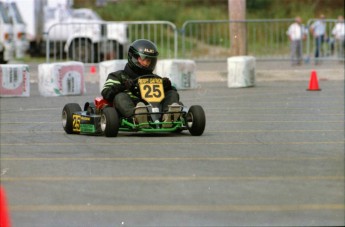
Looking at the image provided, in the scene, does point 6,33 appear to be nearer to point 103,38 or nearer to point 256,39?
point 103,38

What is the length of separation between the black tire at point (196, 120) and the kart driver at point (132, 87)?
18cm

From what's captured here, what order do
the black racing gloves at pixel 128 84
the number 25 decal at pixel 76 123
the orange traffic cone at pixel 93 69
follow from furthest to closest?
1. the orange traffic cone at pixel 93 69
2. the number 25 decal at pixel 76 123
3. the black racing gloves at pixel 128 84

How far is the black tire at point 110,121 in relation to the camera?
14.4 meters

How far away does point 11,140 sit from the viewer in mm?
14859

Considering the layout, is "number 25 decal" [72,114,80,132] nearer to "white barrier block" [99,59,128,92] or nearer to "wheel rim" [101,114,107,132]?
"wheel rim" [101,114,107,132]

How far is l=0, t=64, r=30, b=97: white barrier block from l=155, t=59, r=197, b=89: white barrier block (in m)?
3.15

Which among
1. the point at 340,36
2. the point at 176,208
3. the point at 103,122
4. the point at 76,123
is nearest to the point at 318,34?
the point at 340,36

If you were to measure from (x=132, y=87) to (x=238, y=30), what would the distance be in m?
16.4

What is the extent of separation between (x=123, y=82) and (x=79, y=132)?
96 cm

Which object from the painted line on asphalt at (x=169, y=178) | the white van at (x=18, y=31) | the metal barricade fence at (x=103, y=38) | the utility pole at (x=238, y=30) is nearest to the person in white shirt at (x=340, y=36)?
the utility pole at (x=238, y=30)

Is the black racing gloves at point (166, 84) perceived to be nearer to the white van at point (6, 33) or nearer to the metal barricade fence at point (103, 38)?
the metal barricade fence at point (103, 38)

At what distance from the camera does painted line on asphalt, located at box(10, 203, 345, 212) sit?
8.98 meters

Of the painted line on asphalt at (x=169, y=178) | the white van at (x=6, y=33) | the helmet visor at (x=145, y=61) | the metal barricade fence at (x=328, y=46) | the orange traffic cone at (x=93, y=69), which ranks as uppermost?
the white van at (x=6, y=33)

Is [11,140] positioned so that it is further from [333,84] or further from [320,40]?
[320,40]
